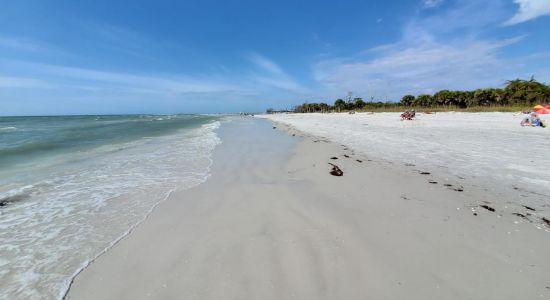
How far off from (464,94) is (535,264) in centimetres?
6394

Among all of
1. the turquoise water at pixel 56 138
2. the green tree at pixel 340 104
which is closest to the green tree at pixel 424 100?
the green tree at pixel 340 104

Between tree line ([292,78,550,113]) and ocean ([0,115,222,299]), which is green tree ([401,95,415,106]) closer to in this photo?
tree line ([292,78,550,113])

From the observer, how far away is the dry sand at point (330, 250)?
93.6 inches

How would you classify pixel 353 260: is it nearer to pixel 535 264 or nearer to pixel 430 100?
pixel 535 264

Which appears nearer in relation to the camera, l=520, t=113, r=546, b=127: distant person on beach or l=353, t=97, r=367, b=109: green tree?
l=520, t=113, r=546, b=127: distant person on beach

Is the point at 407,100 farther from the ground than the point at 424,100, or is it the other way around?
the point at 407,100

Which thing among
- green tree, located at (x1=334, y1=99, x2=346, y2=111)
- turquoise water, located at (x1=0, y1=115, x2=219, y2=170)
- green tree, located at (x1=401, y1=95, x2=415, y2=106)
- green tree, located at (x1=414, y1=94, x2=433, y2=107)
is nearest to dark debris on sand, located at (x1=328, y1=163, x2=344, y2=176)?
turquoise water, located at (x1=0, y1=115, x2=219, y2=170)

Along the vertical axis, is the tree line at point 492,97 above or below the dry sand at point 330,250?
above

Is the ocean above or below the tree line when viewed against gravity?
below

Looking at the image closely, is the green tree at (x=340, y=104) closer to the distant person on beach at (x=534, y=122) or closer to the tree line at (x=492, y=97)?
the tree line at (x=492, y=97)

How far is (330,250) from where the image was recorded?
3006 millimetres

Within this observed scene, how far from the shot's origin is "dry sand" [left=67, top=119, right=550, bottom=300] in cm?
238

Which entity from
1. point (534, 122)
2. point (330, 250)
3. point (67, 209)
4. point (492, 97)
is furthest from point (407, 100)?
point (67, 209)

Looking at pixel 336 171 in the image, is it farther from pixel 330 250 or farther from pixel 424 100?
pixel 424 100
